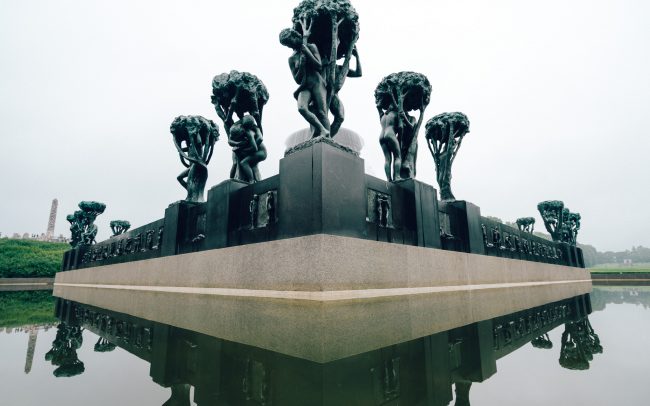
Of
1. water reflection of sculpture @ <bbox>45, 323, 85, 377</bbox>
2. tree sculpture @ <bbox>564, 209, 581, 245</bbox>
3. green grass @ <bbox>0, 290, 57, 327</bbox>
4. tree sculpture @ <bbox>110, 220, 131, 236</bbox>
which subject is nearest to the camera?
→ water reflection of sculpture @ <bbox>45, 323, 85, 377</bbox>

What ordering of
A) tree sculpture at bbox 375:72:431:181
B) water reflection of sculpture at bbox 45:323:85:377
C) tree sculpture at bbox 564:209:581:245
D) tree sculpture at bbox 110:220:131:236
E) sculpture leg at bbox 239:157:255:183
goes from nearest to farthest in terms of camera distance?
water reflection of sculpture at bbox 45:323:85:377, sculpture leg at bbox 239:157:255:183, tree sculpture at bbox 375:72:431:181, tree sculpture at bbox 564:209:581:245, tree sculpture at bbox 110:220:131:236

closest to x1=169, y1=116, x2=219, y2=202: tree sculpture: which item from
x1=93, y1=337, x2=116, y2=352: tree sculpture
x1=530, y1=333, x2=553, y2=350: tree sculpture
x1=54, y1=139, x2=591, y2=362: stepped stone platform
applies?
x1=54, y1=139, x2=591, y2=362: stepped stone platform

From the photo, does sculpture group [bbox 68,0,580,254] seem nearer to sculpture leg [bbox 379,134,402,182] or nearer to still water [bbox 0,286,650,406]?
sculpture leg [bbox 379,134,402,182]

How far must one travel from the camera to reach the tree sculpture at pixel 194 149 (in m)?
11.0

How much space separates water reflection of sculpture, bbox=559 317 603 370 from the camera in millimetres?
2143

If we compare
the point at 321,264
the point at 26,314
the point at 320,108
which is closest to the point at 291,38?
the point at 320,108

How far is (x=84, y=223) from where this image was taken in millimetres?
22797

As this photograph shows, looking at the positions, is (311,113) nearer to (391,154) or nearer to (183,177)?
(391,154)

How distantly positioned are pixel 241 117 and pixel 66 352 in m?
8.11

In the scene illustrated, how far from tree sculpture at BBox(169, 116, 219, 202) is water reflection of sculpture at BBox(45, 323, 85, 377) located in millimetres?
7507

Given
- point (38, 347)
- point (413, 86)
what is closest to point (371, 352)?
point (38, 347)

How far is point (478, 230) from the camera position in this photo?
10.7 metres

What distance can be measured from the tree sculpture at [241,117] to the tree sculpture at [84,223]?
62.3 feet

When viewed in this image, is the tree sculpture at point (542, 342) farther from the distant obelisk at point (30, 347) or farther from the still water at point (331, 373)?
the distant obelisk at point (30, 347)
